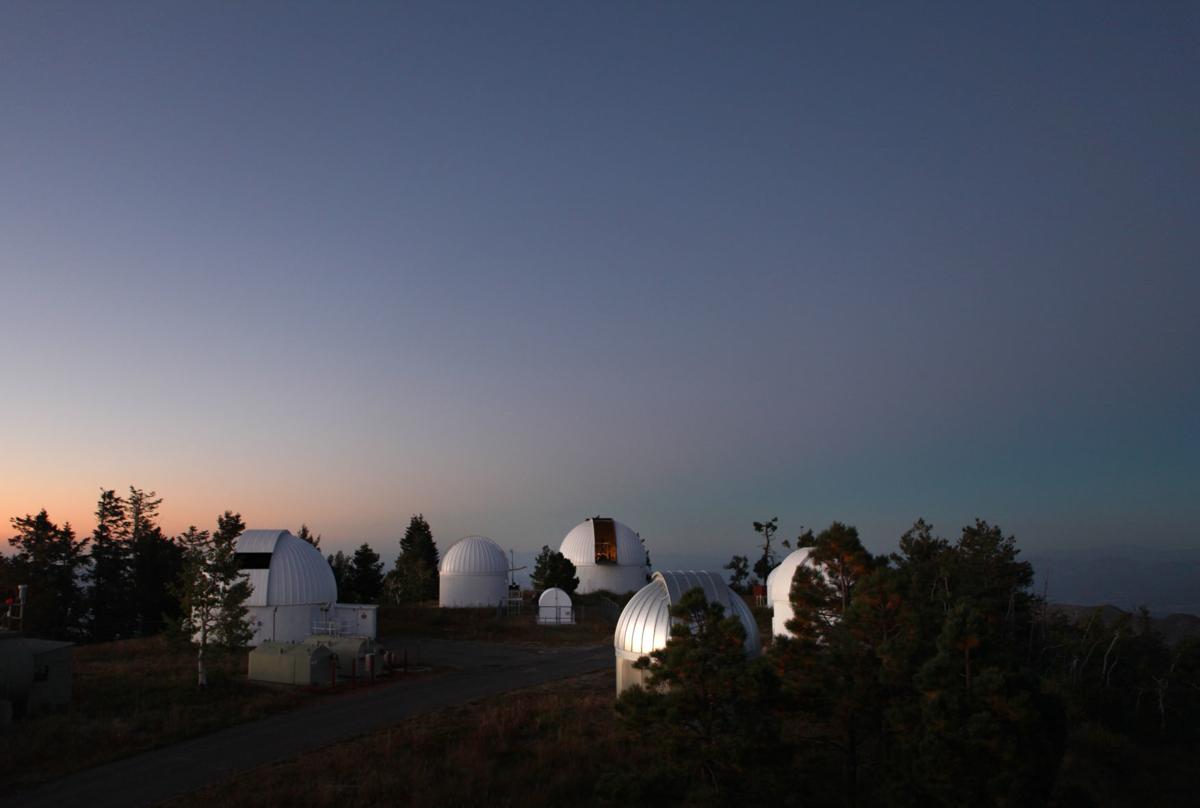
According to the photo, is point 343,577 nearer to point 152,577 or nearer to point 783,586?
point 152,577

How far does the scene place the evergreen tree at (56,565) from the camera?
49.2 metres

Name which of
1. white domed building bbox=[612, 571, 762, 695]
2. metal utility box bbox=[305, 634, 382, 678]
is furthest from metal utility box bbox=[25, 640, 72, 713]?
white domed building bbox=[612, 571, 762, 695]

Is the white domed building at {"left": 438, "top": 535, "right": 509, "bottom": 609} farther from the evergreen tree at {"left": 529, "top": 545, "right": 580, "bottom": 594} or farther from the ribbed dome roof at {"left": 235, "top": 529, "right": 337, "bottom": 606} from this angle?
the ribbed dome roof at {"left": 235, "top": 529, "right": 337, "bottom": 606}

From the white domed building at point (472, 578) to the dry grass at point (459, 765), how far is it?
3178 centimetres

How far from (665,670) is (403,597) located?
52076 mm

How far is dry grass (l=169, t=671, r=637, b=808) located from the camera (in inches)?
562

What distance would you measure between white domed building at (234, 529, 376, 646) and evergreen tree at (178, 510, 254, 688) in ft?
28.6

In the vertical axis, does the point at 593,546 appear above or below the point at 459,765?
above

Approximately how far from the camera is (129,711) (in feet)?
72.1

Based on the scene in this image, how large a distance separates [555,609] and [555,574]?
6525 mm

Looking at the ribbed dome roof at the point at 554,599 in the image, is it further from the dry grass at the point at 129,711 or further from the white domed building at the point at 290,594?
the dry grass at the point at 129,711

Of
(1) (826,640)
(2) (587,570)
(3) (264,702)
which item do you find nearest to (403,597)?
(2) (587,570)

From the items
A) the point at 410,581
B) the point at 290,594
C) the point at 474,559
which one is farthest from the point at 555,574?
the point at 290,594

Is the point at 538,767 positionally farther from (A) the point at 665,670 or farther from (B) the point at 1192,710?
(B) the point at 1192,710
